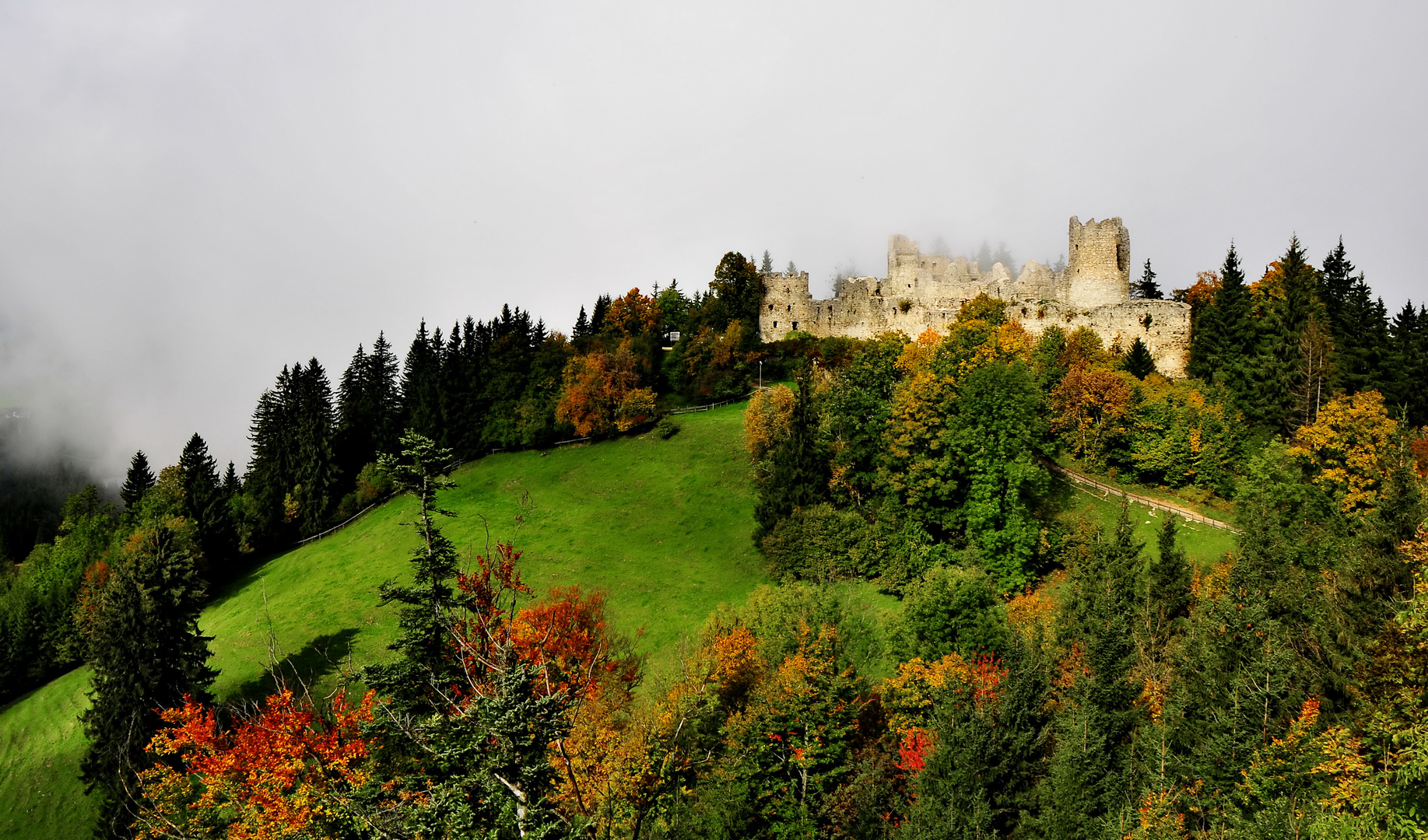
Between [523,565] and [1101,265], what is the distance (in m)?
41.9

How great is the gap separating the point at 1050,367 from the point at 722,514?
808 inches

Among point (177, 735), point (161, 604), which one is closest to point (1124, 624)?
Result: point (177, 735)

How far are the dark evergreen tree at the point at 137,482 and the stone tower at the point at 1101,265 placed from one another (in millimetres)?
70139

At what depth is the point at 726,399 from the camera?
2495 inches

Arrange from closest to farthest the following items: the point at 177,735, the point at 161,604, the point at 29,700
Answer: the point at 177,735
the point at 161,604
the point at 29,700

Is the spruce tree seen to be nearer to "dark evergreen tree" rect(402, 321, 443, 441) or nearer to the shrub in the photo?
the shrub

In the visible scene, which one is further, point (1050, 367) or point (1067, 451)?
point (1050, 367)

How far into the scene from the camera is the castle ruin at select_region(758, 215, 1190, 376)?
2174 inches

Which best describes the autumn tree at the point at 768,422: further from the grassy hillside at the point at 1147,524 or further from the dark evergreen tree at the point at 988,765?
the dark evergreen tree at the point at 988,765

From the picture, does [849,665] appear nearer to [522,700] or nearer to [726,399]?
[522,700]

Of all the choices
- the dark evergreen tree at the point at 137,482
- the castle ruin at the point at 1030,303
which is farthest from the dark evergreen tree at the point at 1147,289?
the dark evergreen tree at the point at 137,482

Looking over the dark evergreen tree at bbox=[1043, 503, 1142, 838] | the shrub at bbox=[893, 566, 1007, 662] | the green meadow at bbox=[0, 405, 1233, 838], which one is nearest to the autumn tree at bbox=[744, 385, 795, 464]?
the green meadow at bbox=[0, 405, 1233, 838]

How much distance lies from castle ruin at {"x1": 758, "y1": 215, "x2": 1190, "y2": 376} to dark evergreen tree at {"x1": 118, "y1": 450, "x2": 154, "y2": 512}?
4997cm

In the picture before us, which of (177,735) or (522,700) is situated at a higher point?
(522,700)
